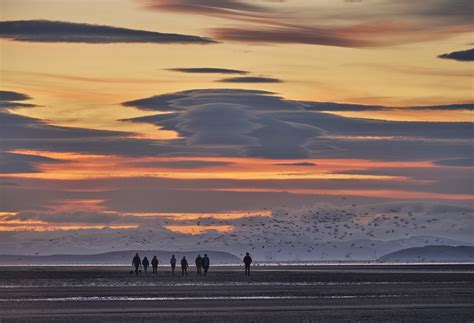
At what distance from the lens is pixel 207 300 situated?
4369 centimetres

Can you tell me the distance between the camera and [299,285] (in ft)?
191

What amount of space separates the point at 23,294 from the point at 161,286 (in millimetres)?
8976

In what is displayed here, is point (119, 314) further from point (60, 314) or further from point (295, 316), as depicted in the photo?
point (295, 316)

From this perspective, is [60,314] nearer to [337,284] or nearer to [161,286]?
[161,286]

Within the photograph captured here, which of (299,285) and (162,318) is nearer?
(162,318)

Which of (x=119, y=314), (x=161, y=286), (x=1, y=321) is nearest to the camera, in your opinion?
(x=1, y=321)

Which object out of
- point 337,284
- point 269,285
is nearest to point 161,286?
point 269,285

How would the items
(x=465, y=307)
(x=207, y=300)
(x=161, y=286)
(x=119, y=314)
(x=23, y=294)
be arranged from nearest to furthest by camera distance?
(x=119, y=314) < (x=465, y=307) < (x=207, y=300) < (x=23, y=294) < (x=161, y=286)

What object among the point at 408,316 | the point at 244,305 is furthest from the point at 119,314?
the point at 408,316

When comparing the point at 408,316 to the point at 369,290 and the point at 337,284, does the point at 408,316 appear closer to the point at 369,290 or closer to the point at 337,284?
the point at 369,290

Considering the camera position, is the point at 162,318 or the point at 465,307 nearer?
the point at 162,318

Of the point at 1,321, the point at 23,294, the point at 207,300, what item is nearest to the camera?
the point at 1,321

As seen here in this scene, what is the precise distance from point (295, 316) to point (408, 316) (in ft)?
12.3

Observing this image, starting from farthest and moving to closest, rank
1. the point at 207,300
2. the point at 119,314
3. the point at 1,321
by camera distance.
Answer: the point at 207,300
the point at 119,314
the point at 1,321
